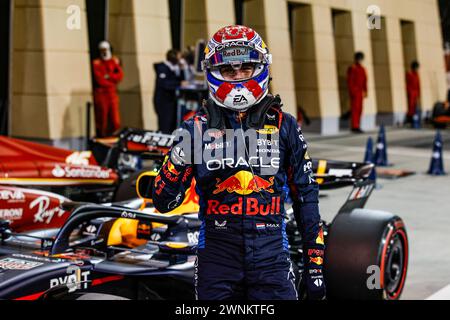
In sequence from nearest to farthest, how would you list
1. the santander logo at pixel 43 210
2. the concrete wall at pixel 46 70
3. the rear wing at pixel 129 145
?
the santander logo at pixel 43 210, the rear wing at pixel 129 145, the concrete wall at pixel 46 70

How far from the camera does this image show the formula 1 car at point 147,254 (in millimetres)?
4250

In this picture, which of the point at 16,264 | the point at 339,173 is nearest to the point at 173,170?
the point at 16,264

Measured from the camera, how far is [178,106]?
1453cm

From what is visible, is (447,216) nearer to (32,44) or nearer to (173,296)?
(173,296)

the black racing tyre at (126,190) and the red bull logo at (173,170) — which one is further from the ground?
the black racing tyre at (126,190)

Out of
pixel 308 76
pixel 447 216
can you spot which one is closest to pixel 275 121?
pixel 447 216

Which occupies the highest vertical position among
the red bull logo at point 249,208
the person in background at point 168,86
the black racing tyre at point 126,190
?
the person in background at point 168,86

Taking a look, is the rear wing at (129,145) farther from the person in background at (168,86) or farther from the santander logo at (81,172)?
the person in background at (168,86)

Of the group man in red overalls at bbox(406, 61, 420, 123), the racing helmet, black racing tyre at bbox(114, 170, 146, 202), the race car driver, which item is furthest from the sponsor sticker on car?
man in red overalls at bbox(406, 61, 420, 123)

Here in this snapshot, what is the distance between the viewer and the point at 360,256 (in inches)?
201

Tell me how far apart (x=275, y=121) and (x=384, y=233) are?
6.76 ft

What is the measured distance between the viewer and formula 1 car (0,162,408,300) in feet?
13.9

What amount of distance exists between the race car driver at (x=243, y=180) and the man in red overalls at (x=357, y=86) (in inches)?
677

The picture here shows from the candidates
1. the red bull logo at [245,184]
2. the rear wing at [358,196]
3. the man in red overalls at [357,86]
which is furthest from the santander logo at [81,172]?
the man in red overalls at [357,86]
